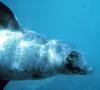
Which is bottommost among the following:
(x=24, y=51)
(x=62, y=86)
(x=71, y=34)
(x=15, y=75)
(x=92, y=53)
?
(x=15, y=75)

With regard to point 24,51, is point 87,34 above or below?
above

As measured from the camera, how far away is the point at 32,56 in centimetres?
300

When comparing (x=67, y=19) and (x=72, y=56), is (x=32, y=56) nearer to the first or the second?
(x=72, y=56)

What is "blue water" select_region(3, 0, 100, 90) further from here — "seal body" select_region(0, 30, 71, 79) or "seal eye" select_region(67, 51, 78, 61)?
"seal eye" select_region(67, 51, 78, 61)

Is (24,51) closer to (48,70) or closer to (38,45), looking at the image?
(38,45)

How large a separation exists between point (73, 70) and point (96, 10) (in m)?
23.6

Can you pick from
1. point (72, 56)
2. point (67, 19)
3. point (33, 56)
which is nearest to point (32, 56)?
point (33, 56)

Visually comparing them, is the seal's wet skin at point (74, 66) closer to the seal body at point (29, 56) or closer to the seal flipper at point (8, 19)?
the seal body at point (29, 56)

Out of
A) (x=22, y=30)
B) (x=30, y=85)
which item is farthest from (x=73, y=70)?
(x=30, y=85)

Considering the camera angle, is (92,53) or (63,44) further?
(92,53)

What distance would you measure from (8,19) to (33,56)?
614 mm

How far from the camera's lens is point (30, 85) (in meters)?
12.5

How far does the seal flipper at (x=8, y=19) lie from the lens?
327 centimetres

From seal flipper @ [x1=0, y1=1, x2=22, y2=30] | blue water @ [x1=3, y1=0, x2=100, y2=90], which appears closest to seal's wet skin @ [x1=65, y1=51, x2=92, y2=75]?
seal flipper @ [x1=0, y1=1, x2=22, y2=30]
